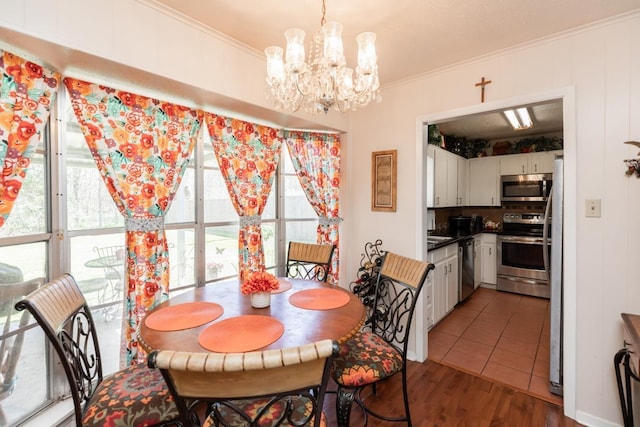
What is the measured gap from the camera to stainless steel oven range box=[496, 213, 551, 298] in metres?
4.32

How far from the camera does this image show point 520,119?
379cm

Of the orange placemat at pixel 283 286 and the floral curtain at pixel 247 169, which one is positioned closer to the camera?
the orange placemat at pixel 283 286

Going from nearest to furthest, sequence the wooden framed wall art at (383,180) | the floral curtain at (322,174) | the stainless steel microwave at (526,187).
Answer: the wooden framed wall art at (383,180) < the floral curtain at (322,174) < the stainless steel microwave at (526,187)

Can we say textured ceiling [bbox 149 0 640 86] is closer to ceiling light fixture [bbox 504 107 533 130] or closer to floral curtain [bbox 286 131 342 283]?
floral curtain [bbox 286 131 342 283]

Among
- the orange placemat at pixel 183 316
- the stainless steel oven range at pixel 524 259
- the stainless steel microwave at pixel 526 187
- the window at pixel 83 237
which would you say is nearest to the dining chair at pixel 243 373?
the orange placemat at pixel 183 316

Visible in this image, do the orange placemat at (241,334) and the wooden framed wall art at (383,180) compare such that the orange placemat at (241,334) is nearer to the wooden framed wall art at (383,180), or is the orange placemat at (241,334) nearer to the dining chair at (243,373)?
the dining chair at (243,373)

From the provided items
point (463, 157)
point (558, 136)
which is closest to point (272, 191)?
point (463, 157)

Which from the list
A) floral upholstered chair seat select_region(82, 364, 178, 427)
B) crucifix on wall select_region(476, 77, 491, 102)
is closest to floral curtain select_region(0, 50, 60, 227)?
floral upholstered chair seat select_region(82, 364, 178, 427)

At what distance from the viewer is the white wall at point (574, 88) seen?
5.29ft

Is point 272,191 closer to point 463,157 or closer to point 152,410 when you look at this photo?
point 152,410

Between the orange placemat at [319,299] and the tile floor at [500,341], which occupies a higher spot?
the orange placemat at [319,299]

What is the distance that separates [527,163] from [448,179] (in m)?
1.42

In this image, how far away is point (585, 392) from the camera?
6.43ft

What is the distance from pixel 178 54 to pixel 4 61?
2.68 feet
